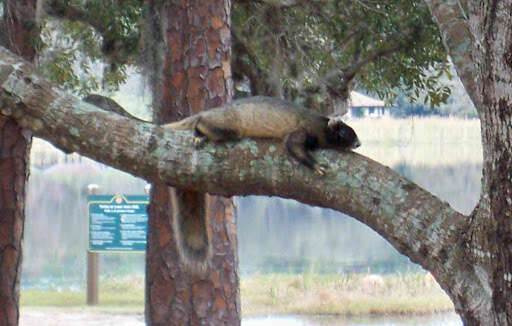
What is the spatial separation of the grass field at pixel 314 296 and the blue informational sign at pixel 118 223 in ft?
2.87

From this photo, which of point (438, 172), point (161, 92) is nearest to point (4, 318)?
point (161, 92)

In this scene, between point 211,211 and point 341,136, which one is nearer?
point 341,136

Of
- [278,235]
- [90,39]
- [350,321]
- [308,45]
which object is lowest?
[350,321]

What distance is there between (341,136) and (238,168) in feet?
3.33

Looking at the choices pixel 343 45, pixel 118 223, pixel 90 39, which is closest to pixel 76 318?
pixel 118 223

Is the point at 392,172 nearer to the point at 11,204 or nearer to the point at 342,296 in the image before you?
the point at 11,204

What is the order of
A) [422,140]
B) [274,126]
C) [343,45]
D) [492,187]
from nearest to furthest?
[492,187], [274,126], [343,45], [422,140]

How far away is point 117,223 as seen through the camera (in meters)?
11.1

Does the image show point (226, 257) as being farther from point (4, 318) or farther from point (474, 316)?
point (474, 316)

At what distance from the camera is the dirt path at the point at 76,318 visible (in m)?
10.2

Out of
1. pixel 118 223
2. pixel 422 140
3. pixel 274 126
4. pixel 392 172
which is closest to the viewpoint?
pixel 392 172

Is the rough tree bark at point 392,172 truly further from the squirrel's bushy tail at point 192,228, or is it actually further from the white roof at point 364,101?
the white roof at point 364,101

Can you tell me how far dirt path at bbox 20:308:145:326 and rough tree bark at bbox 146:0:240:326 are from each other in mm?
4094

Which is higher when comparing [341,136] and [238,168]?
[341,136]
